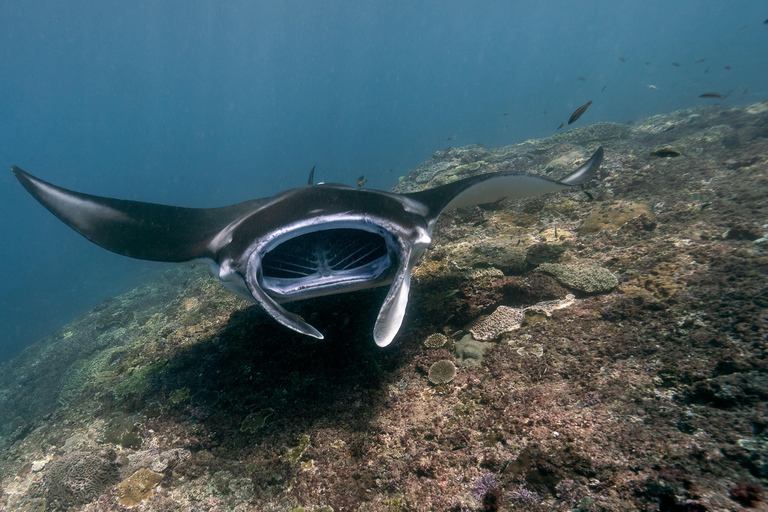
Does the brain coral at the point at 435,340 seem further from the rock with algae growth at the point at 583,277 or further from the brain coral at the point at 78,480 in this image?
the brain coral at the point at 78,480

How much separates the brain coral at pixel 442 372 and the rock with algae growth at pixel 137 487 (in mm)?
2588

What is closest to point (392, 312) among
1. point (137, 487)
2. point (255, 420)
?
point (255, 420)

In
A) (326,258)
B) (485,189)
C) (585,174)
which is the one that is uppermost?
(585,174)

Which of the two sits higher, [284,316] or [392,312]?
[392,312]

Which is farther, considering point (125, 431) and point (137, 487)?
point (125, 431)

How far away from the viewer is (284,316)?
2168 mm

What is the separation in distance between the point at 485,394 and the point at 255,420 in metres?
2.14

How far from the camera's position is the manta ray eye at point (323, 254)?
3.18 m

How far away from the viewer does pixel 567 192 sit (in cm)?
583

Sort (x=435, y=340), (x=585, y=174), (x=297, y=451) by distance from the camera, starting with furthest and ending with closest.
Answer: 1. (x=585, y=174)
2. (x=435, y=340)
3. (x=297, y=451)

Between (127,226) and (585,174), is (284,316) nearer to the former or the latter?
(127,226)

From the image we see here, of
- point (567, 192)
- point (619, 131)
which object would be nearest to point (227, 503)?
point (567, 192)

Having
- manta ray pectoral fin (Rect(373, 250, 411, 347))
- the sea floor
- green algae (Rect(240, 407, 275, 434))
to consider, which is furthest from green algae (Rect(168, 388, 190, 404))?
manta ray pectoral fin (Rect(373, 250, 411, 347))

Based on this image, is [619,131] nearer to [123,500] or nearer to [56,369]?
[123,500]
